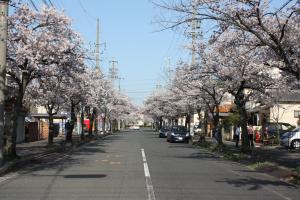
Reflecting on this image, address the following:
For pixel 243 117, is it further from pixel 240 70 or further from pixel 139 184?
pixel 139 184

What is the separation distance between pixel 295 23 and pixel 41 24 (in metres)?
10.2

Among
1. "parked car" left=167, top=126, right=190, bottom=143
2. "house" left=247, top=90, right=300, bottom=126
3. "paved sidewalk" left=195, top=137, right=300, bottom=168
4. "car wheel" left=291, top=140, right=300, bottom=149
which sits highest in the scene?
"house" left=247, top=90, right=300, bottom=126

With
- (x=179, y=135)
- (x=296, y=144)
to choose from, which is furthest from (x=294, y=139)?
(x=179, y=135)

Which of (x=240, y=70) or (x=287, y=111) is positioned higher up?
(x=240, y=70)

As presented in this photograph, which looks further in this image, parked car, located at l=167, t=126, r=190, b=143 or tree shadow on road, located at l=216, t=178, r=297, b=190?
parked car, located at l=167, t=126, r=190, b=143

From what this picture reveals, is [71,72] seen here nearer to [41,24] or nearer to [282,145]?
[41,24]

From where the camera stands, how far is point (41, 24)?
74.5ft

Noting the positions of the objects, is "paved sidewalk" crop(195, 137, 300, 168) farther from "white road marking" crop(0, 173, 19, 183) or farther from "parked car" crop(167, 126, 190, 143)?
"parked car" crop(167, 126, 190, 143)

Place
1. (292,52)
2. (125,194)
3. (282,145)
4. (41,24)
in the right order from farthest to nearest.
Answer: (282,145)
(41,24)
(292,52)
(125,194)

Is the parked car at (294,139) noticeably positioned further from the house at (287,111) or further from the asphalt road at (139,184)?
the asphalt road at (139,184)

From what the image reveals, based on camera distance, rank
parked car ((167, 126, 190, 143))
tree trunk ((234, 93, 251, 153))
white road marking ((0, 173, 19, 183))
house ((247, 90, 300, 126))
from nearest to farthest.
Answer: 1. white road marking ((0, 173, 19, 183))
2. tree trunk ((234, 93, 251, 153))
3. parked car ((167, 126, 190, 143))
4. house ((247, 90, 300, 126))

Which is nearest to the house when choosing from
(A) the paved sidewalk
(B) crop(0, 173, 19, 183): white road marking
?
(A) the paved sidewalk

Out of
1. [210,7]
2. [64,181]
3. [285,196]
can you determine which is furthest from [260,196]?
[210,7]

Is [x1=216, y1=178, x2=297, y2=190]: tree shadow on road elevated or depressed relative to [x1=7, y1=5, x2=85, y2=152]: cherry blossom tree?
depressed
